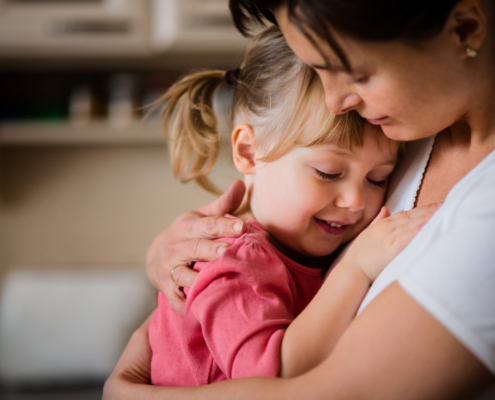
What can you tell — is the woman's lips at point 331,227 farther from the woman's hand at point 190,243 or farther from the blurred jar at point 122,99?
the blurred jar at point 122,99

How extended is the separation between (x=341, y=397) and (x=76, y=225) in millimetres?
2377

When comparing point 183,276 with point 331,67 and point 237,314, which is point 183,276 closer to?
point 237,314

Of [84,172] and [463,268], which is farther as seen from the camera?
[84,172]

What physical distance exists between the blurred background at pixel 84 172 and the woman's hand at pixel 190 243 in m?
0.89

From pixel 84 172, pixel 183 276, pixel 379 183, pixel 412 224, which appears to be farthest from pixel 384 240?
pixel 84 172

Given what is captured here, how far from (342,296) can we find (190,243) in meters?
0.34

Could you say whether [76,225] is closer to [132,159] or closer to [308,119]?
[132,159]

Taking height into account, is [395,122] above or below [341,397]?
above

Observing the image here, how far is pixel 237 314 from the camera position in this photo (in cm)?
69

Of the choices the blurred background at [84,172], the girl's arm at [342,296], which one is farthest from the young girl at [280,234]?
the blurred background at [84,172]

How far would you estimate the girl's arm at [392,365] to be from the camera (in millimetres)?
498

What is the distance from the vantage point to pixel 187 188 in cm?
270

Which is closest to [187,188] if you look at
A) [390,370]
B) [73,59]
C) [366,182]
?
[73,59]

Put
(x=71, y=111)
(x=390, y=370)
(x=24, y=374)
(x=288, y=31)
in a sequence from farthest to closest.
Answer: (x=71, y=111) < (x=24, y=374) < (x=288, y=31) < (x=390, y=370)
